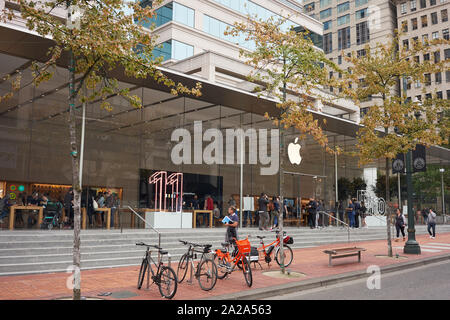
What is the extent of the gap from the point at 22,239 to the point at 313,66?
10.5 m

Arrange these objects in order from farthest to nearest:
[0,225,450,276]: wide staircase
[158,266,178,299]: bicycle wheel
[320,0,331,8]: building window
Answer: [320,0,331,8]: building window
[0,225,450,276]: wide staircase
[158,266,178,299]: bicycle wheel

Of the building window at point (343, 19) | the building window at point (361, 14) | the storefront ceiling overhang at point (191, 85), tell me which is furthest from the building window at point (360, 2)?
the storefront ceiling overhang at point (191, 85)

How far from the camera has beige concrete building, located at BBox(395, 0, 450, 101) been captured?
216 ft

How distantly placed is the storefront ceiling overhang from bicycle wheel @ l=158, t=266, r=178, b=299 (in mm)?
7419

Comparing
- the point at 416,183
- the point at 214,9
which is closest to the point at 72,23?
the point at 214,9

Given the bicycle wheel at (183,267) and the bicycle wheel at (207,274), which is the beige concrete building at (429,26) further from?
the bicycle wheel at (207,274)

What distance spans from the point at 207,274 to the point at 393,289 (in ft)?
14.4

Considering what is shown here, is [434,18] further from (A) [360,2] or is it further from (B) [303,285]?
(B) [303,285]

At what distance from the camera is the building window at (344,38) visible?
239 ft

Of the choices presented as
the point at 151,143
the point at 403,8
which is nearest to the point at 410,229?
the point at 151,143

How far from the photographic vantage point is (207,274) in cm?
882

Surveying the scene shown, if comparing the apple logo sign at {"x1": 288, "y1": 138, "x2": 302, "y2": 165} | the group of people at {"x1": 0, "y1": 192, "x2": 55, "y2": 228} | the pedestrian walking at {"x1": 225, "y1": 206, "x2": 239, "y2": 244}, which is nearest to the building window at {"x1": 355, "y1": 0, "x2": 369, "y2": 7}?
the apple logo sign at {"x1": 288, "y1": 138, "x2": 302, "y2": 165}

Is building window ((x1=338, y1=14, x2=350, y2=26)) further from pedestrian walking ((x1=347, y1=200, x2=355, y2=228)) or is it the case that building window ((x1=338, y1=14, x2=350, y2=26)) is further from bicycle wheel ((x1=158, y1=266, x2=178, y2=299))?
bicycle wheel ((x1=158, y1=266, x2=178, y2=299))

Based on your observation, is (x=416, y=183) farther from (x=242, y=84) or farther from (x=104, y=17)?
(x=104, y=17)
